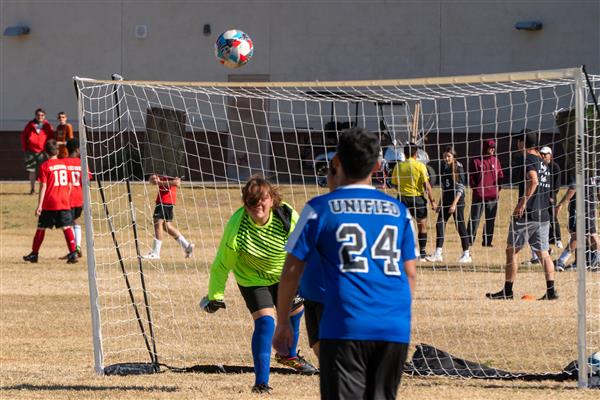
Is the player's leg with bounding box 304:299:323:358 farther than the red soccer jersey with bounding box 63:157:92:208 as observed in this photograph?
No

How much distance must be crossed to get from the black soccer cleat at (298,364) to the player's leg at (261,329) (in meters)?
0.28

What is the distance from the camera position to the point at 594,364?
344 inches

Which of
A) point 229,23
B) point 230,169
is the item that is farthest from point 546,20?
point 230,169

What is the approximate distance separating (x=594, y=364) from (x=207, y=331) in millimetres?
4272

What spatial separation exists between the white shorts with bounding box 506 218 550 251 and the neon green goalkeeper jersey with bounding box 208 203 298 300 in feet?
18.3

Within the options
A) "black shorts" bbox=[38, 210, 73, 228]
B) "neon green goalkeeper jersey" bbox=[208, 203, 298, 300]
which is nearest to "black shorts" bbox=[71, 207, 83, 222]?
"black shorts" bbox=[38, 210, 73, 228]

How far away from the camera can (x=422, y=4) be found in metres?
34.6

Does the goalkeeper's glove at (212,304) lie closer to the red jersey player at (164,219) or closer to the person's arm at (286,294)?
the person's arm at (286,294)

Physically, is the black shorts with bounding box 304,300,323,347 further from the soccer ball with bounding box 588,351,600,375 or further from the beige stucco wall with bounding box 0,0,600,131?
the beige stucco wall with bounding box 0,0,600,131

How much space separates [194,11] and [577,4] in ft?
37.3

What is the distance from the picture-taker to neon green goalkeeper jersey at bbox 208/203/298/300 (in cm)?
816

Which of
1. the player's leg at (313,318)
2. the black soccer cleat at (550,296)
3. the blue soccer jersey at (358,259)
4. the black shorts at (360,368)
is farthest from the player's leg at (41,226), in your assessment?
the black shorts at (360,368)

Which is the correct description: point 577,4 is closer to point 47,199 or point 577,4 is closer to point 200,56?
point 200,56

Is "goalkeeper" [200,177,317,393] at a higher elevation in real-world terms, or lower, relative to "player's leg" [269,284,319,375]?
higher
